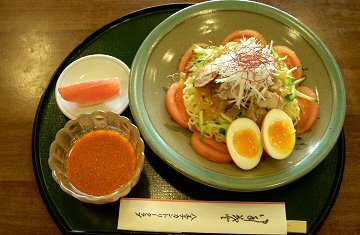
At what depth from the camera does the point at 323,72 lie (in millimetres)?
2006

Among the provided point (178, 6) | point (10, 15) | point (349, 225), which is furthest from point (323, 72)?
point (10, 15)

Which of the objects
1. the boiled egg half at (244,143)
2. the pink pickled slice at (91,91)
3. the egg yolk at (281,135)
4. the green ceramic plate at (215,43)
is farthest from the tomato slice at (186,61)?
the egg yolk at (281,135)

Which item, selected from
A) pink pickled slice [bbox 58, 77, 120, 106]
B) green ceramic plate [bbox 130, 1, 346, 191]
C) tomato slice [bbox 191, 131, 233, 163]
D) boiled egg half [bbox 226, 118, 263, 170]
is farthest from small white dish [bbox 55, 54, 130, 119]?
boiled egg half [bbox 226, 118, 263, 170]

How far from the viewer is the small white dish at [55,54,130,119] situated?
79.9 inches

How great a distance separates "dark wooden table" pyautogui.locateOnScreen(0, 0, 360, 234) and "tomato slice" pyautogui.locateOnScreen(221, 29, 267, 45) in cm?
57

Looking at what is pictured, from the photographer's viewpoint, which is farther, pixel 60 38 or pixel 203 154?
pixel 60 38

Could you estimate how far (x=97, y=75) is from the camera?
2145 millimetres

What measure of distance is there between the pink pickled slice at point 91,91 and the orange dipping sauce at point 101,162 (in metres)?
0.23

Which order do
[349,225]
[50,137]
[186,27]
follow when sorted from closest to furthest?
1. [349,225]
2. [50,137]
3. [186,27]

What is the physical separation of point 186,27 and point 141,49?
1.10 ft

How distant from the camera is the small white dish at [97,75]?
2029 mm

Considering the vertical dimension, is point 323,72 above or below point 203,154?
above

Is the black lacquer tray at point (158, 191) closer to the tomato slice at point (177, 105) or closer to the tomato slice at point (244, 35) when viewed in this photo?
the tomato slice at point (177, 105)

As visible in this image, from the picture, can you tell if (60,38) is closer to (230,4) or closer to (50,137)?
(50,137)
